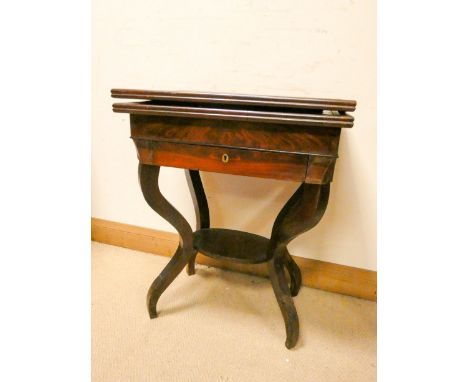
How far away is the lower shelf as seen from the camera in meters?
0.96

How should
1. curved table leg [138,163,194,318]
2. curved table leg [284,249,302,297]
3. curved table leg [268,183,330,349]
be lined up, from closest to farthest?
curved table leg [268,183,330,349] < curved table leg [138,163,194,318] < curved table leg [284,249,302,297]

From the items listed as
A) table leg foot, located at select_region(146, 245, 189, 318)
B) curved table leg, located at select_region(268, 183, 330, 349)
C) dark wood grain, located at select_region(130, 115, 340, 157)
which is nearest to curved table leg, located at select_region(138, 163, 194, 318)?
table leg foot, located at select_region(146, 245, 189, 318)

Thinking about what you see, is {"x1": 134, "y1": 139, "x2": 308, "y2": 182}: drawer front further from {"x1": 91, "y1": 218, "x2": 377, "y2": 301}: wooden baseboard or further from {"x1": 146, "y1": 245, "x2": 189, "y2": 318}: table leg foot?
{"x1": 91, "y1": 218, "x2": 377, "y2": 301}: wooden baseboard

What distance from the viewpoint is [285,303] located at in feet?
2.90

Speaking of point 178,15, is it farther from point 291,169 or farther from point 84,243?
point 84,243

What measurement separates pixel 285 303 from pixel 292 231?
22 cm

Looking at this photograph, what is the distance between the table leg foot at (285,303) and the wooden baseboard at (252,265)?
0.29 metres

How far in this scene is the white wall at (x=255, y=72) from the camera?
3.20 feet

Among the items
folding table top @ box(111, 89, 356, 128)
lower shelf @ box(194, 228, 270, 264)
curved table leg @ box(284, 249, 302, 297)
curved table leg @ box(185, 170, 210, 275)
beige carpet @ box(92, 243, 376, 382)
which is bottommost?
beige carpet @ box(92, 243, 376, 382)

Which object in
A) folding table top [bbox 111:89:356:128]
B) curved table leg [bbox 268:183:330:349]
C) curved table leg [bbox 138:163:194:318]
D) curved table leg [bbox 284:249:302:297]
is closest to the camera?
folding table top [bbox 111:89:356:128]

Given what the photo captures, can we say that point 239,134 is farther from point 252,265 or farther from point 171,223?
point 252,265

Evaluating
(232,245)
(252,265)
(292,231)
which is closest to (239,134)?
(292,231)

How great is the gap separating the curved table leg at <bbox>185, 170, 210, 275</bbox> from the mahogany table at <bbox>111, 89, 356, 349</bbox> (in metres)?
0.22

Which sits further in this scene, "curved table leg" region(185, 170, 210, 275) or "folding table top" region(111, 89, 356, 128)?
"curved table leg" region(185, 170, 210, 275)
